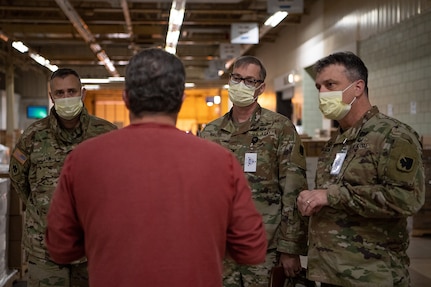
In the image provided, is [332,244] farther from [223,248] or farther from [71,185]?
[71,185]

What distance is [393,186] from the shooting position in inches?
77.5

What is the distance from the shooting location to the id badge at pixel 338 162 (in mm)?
2174

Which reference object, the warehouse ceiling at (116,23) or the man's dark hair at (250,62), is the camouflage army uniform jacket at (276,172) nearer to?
the man's dark hair at (250,62)

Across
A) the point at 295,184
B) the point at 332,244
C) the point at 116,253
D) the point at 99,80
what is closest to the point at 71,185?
the point at 116,253

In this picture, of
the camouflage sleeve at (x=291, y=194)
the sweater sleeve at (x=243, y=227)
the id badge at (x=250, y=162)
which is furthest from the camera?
the id badge at (x=250, y=162)

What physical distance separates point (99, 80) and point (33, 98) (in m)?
3.35

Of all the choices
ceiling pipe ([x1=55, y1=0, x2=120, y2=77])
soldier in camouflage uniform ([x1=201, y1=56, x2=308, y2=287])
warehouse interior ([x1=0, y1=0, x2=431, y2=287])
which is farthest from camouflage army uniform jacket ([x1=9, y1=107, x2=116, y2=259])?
ceiling pipe ([x1=55, y1=0, x2=120, y2=77])

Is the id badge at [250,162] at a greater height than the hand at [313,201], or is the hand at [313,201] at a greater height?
the id badge at [250,162]

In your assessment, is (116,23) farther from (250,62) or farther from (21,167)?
(250,62)

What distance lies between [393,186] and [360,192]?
4.8 inches

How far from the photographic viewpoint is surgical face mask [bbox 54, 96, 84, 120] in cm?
272

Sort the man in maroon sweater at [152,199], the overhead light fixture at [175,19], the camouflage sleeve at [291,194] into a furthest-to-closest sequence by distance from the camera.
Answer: the overhead light fixture at [175,19] < the camouflage sleeve at [291,194] < the man in maroon sweater at [152,199]

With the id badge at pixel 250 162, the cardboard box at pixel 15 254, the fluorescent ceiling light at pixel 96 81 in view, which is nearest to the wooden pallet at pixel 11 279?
the cardboard box at pixel 15 254

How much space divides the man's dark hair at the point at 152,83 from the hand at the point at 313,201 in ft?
2.90
